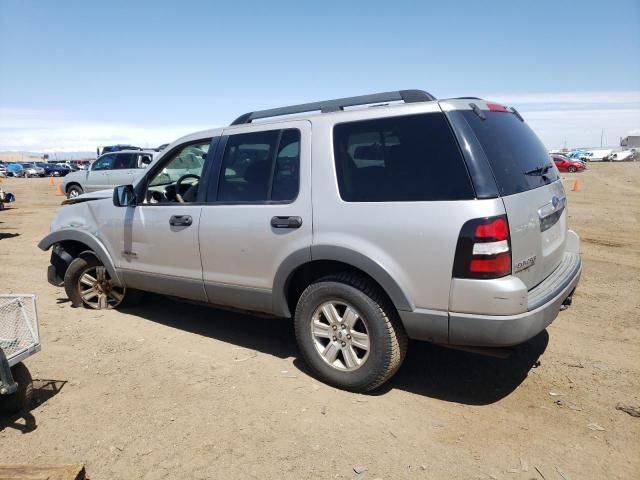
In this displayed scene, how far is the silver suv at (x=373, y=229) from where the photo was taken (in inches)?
115

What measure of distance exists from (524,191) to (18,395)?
3.60 m

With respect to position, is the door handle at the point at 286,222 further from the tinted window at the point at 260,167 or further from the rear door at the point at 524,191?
the rear door at the point at 524,191

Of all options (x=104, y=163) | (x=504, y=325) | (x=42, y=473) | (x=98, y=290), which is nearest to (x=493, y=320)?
(x=504, y=325)

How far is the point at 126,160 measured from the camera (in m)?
16.6

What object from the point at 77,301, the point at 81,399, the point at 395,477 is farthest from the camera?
the point at 77,301

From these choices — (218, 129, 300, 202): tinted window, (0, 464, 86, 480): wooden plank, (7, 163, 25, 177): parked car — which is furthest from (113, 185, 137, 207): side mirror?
(7, 163, 25, 177): parked car

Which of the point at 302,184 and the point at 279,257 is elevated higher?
the point at 302,184

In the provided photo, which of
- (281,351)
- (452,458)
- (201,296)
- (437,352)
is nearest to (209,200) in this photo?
(201,296)

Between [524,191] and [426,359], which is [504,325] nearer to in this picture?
[524,191]

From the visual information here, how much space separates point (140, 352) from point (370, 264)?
2.42m

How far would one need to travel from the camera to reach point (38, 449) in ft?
9.80

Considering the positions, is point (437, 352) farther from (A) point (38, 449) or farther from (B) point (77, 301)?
(B) point (77, 301)

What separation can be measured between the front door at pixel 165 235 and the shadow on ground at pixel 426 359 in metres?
0.66

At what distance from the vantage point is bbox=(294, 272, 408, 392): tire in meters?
3.28
